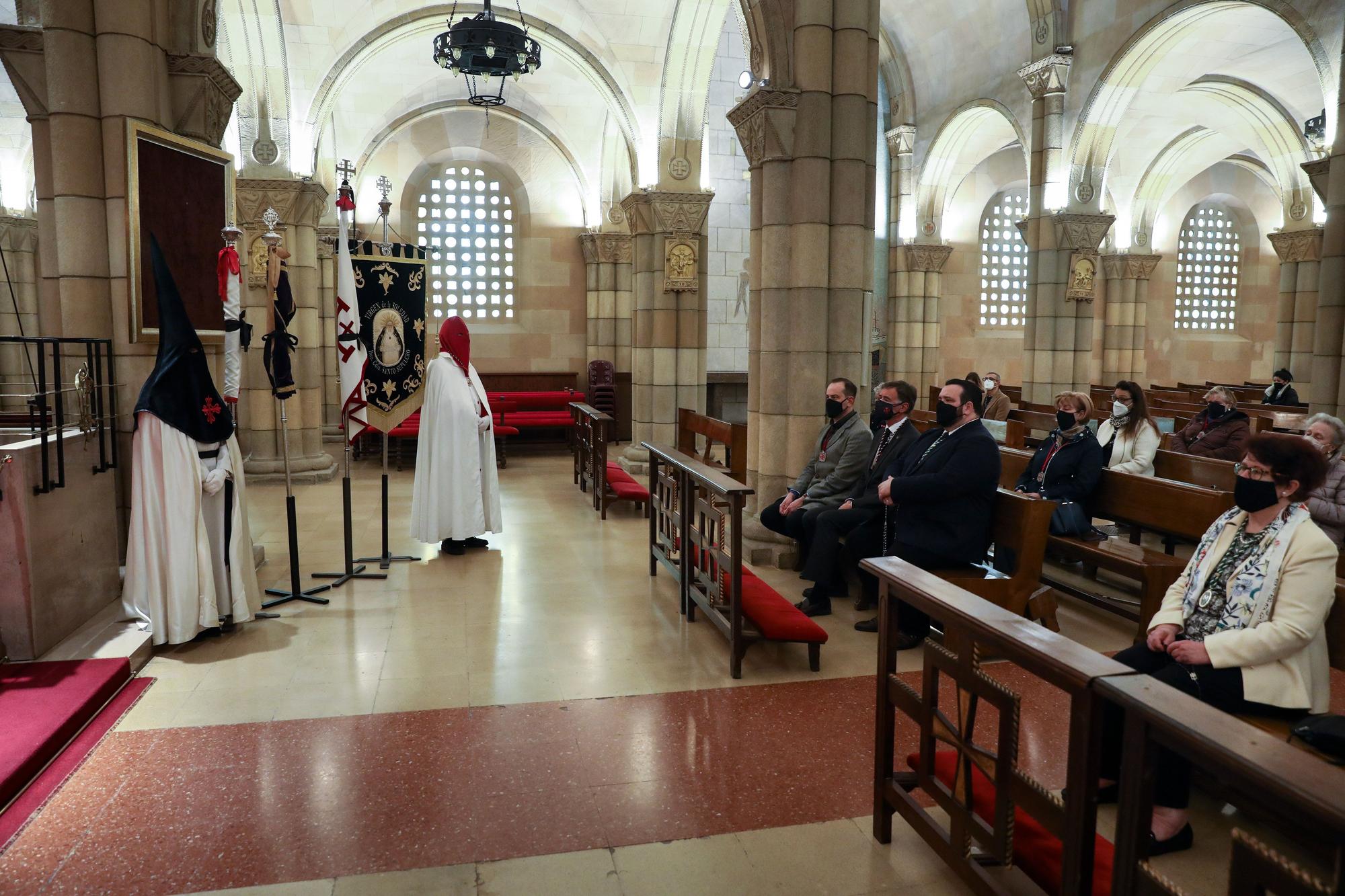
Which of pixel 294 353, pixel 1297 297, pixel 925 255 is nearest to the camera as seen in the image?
pixel 294 353

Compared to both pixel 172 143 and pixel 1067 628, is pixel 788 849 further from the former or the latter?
pixel 172 143

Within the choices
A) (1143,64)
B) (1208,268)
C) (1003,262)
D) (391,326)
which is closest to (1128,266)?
(1003,262)

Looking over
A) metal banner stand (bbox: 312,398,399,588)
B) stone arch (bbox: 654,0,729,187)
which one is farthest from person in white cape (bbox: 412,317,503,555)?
stone arch (bbox: 654,0,729,187)

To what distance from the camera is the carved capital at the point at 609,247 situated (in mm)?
16172

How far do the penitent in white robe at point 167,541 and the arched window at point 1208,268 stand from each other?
24055 mm

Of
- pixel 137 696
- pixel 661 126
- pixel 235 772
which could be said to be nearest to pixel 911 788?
pixel 235 772

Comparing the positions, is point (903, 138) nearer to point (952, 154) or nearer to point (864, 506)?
point (952, 154)

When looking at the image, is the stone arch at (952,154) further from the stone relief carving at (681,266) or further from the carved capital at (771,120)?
the carved capital at (771,120)

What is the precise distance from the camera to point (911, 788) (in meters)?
2.91

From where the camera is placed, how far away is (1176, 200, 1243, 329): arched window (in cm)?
2286

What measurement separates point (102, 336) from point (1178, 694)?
5.79 meters

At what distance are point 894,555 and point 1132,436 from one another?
2725mm

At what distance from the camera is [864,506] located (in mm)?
5625

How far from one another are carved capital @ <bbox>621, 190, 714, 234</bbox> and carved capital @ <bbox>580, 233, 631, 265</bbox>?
4.59 metres
